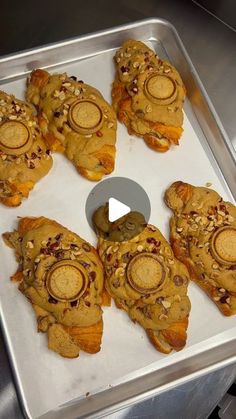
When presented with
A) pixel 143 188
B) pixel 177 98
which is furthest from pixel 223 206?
pixel 177 98

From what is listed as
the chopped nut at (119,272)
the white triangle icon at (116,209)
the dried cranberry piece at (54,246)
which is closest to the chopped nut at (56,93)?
the white triangle icon at (116,209)

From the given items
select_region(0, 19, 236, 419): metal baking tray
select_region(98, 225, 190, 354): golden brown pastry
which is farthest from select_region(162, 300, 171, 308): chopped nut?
select_region(0, 19, 236, 419): metal baking tray

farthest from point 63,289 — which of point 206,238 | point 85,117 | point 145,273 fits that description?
point 85,117

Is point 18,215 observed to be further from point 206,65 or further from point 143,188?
point 206,65

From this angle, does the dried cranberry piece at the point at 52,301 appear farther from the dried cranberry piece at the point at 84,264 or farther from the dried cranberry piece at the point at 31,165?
the dried cranberry piece at the point at 31,165

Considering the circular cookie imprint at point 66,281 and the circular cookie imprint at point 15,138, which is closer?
the circular cookie imprint at point 66,281

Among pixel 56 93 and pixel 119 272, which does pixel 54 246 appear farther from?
pixel 56 93
